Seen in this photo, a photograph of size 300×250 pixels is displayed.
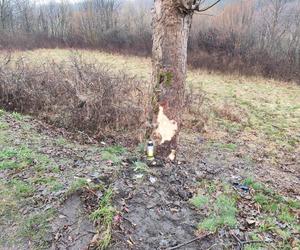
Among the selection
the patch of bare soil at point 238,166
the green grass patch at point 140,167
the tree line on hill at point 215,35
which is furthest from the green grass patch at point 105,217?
the tree line on hill at point 215,35

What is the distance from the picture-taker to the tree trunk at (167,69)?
3.24 metres

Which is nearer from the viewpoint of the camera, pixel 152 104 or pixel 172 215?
pixel 172 215

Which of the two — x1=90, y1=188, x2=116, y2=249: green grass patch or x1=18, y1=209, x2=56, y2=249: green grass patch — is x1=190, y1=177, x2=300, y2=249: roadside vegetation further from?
x1=18, y1=209, x2=56, y2=249: green grass patch

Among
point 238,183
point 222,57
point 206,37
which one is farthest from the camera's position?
point 206,37

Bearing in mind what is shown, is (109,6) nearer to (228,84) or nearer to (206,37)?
(206,37)

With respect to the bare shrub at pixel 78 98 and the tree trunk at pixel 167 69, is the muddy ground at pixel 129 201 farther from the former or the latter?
the bare shrub at pixel 78 98

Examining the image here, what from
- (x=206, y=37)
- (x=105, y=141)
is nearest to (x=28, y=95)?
(x=105, y=141)

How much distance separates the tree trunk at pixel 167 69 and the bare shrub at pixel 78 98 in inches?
57.7

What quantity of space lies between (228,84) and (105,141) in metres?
9.47

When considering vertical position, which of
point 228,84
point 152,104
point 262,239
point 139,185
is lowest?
point 228,84

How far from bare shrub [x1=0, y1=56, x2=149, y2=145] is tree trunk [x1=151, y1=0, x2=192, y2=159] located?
1467 millimetres

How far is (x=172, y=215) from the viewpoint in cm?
293

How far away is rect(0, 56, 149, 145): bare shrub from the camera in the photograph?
6.01m

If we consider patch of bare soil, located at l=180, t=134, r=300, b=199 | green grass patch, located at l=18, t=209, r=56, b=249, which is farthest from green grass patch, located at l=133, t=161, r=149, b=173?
green grass patch, located at l=18, t=209, r=56, b=249
